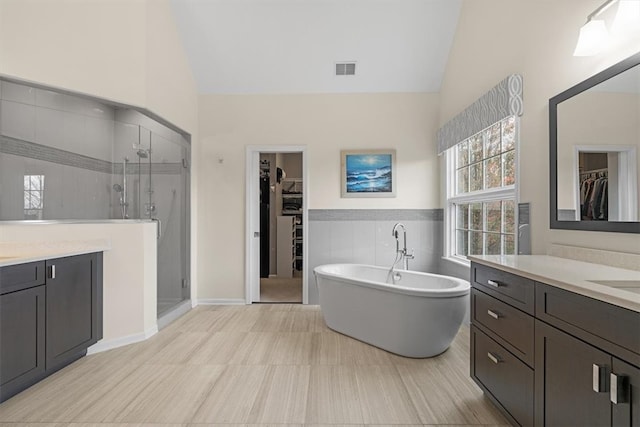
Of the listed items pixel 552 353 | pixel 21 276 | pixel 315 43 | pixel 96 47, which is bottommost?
pixel 552 353

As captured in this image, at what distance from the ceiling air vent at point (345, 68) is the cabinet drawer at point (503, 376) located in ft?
10.1

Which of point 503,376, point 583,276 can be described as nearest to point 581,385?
point 583,276

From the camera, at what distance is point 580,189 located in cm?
186

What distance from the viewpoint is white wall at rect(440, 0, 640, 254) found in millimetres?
1816

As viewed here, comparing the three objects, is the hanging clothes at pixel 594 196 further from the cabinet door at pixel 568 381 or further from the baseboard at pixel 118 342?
the baseboard at pixel 118 342

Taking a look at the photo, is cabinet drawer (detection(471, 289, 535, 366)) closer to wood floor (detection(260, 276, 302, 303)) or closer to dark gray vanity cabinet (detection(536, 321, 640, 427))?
dark gray vanity cabinet (detection(536, 321, 640, 427))

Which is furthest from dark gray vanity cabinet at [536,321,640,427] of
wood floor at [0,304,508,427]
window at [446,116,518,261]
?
window at [446,116,518,261]

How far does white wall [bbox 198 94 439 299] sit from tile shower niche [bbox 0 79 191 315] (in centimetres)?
52

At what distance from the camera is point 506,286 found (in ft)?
5.76

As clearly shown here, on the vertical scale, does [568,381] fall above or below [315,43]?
below

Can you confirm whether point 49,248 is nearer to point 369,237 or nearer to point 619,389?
point 369,237

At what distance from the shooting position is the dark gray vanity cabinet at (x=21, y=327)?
1.95 metres

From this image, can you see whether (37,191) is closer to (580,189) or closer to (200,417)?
(200,417)

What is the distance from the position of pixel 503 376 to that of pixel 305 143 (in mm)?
3232
